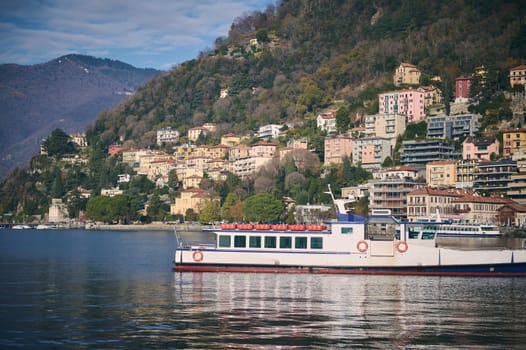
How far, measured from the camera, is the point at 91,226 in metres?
163

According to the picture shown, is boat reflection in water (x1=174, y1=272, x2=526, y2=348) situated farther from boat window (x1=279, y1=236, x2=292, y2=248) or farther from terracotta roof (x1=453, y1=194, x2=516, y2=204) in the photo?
terracotta roof (x1=453, y1=194, x2=516, y2=204)

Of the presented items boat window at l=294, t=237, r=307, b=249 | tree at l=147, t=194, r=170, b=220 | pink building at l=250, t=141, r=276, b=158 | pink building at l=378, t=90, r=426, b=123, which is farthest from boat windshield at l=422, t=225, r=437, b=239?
tree at l=147, t=194, r=170, b=220

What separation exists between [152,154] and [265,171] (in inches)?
2080

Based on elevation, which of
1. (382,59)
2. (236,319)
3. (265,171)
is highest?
(382,59)

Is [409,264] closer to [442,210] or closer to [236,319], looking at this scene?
[236,319]

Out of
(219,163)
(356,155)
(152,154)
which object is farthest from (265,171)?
(152,154)

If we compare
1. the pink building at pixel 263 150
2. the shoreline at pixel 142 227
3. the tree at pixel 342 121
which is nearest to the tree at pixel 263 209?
the shoreline at pixel 142 227

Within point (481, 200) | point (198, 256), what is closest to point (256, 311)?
point (198, 256)

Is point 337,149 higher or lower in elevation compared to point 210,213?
higher

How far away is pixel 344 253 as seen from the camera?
163ft

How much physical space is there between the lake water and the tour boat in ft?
3.38

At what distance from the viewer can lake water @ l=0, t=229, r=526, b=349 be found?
3036 centimetres

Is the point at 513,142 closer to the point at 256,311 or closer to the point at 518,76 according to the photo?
the point at 518,76

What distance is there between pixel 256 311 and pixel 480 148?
90401 millimetres
